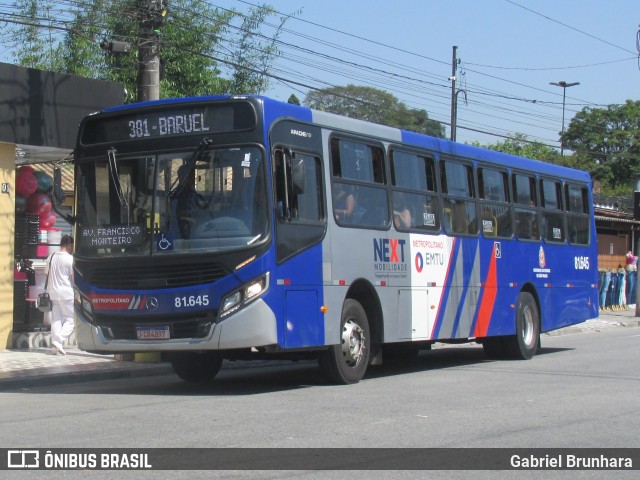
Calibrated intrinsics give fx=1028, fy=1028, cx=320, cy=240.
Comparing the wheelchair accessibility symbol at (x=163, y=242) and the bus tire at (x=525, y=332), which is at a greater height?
the wheelchair accessibility symbol at (x=163, y=242)

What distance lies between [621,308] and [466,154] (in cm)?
2088

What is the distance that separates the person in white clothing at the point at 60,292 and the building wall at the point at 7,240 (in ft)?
3.34

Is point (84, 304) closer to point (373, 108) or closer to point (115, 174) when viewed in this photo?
point (115, 174)

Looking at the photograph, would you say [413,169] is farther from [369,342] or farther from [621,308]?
[621,308]

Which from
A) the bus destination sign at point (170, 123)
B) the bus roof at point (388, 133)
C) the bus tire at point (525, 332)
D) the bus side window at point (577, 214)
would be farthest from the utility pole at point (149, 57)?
the bus side window at point (577, 214)

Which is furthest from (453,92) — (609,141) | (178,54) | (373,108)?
(373,108)

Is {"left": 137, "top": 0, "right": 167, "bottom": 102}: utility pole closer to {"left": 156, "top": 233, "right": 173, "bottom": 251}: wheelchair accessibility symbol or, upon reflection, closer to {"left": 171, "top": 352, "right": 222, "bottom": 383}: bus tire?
{"left": 171, "top": 352, "right": 222, "bottom": 383}: bus tire

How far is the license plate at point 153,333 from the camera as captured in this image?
11.5 m

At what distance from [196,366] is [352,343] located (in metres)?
2.18

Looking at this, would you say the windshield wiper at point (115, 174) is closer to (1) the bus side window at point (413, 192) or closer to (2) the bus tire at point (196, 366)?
(2) the bus tire at point (196, 366)

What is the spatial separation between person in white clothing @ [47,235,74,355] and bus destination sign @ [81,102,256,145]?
4726 millimetres

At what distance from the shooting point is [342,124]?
42.7ft

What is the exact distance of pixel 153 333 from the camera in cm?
1155

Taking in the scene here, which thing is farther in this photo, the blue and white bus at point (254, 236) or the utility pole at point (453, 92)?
the utility pole at point (453, 92)
